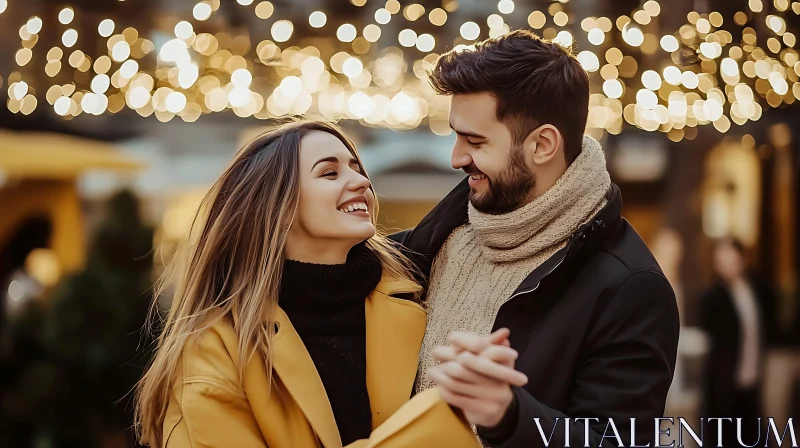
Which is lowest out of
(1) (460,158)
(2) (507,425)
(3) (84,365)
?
(3) (84,365)

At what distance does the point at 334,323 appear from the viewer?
7.34 feet

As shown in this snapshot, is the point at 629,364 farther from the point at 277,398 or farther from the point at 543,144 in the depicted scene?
the point at 277,398

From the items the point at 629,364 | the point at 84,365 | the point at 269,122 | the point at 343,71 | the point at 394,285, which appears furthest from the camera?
the point at 269,122

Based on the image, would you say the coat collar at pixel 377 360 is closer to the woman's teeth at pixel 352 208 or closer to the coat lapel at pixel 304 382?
the coat lapel at pixel 304 382

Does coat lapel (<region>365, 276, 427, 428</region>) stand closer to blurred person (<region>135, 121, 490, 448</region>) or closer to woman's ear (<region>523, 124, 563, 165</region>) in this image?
blurred person (<region>135, 121, 490, 448</region>)

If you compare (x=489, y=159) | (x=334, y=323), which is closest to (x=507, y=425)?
(x=334, y=323)

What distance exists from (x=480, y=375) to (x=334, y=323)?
0.65m

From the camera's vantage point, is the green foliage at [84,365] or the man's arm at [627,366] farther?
the green foliage at [84,365]

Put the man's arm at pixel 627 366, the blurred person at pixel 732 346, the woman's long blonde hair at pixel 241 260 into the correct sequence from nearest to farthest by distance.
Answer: the man's arm at pixel 627 366 → the woman's long blonde hair at pixel 241 260 → the blurred person at pixel 732 346

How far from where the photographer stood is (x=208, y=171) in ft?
22.9

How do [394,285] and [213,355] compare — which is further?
[394,285]

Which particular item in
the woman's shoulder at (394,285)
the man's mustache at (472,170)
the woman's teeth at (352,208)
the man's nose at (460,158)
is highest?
the man's nose at (460,158)

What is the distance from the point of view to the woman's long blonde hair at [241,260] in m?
2.14

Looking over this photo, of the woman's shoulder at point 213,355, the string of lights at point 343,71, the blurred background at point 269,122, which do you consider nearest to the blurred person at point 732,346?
the blurred background at point 269,122
